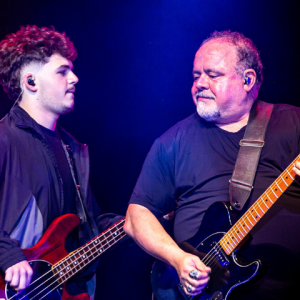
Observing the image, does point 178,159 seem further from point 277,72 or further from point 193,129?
point 277,72

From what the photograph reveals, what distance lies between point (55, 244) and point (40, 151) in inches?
26.2

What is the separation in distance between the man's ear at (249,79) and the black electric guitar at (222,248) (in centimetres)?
85

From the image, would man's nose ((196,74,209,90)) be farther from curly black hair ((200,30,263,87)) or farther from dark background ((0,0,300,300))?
dark background ((0,0,300,300))

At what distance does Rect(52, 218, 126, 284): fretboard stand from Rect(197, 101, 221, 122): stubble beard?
1.00 meters

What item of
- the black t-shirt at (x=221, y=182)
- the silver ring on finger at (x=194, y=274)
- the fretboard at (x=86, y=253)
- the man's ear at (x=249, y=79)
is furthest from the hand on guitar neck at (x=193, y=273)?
the man's ear at (x=249, y=79)

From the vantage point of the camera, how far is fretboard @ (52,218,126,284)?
2.34 m

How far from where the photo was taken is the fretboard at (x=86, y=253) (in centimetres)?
234

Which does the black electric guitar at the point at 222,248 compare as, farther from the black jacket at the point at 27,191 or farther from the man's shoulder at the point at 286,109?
the black jacket at the point at 27,191

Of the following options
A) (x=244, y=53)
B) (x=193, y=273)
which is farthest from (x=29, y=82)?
(x=193, y=273)

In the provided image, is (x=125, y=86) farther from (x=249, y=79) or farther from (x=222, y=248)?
(x=222, y=248)

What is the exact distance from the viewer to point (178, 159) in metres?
2.31

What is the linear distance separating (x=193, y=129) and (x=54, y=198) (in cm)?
110

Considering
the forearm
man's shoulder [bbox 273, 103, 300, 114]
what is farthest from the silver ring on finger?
man's shoulder [bbox 273, 103, 300, 114]

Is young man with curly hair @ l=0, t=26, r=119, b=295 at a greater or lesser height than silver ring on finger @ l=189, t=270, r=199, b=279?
greater
